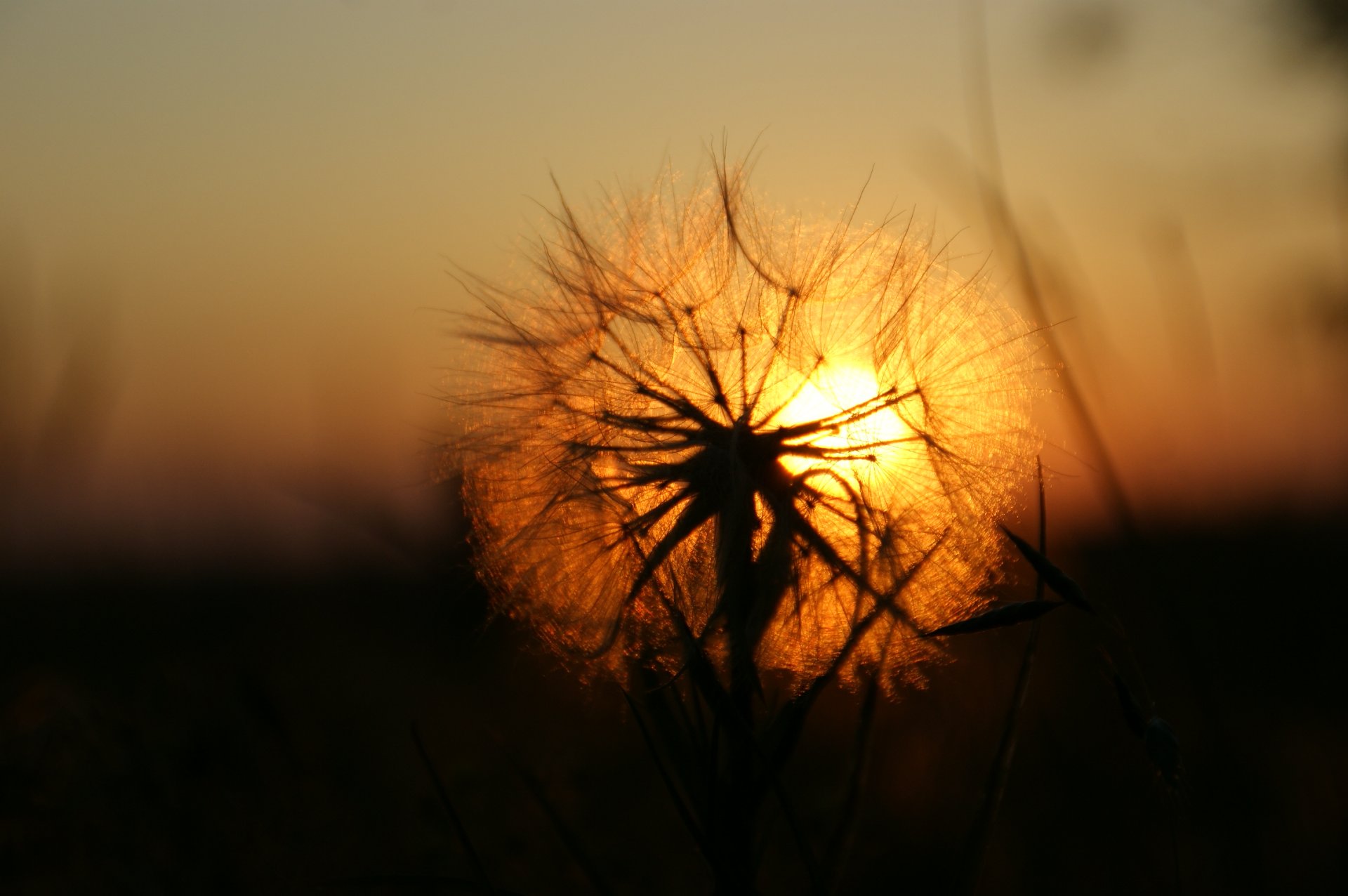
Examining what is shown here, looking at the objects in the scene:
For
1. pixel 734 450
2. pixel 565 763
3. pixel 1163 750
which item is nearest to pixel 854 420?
pixel 734 450

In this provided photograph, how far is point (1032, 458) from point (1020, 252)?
92 cm

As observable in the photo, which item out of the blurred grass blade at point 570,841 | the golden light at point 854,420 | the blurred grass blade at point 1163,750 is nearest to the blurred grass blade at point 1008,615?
the blurred grass blade at point 1163,750

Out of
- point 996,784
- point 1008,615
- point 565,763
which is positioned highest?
point 1008,615

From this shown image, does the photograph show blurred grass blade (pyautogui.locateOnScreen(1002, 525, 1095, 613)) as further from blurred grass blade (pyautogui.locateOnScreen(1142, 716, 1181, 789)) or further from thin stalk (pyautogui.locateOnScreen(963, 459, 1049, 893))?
thin stalk (pyautogui.locateOnScreen(963, 459, 1049, 893))

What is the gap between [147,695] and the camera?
10.9ft

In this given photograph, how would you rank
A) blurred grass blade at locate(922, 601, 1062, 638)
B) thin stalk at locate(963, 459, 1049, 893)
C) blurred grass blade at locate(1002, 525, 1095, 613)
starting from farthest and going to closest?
1. thin stalk at locate(963, 459, 1049, 893)
2. blurred grass blade at locate(922, 601, 1062, 638)
3. blurred grass blade at locate(1002, 525, 1095, 613)

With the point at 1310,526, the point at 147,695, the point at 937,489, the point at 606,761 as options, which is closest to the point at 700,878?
the point at 606,761

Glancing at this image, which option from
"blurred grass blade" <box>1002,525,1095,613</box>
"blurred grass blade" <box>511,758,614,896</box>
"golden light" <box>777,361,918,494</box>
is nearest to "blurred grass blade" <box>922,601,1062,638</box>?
"blurred grass blade" <box>1002,525,1095,613</box>

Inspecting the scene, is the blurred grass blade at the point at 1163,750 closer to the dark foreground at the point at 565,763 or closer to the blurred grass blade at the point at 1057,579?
the blurred grass blade at the point at 1057,579

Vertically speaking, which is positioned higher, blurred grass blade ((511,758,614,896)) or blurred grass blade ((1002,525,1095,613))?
blurred grass blade ((1002,525,1095,613))

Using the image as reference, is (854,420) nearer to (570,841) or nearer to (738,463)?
(738,463)

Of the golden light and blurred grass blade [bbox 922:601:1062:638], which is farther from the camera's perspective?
the golden light

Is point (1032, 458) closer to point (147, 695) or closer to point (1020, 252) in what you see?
point (1020, 252)

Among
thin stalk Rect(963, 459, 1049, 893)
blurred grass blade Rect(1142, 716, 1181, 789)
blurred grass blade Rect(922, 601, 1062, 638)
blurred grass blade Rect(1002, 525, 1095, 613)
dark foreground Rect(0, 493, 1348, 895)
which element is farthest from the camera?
dark foreground Rect(0, 493, 1348, 895)
